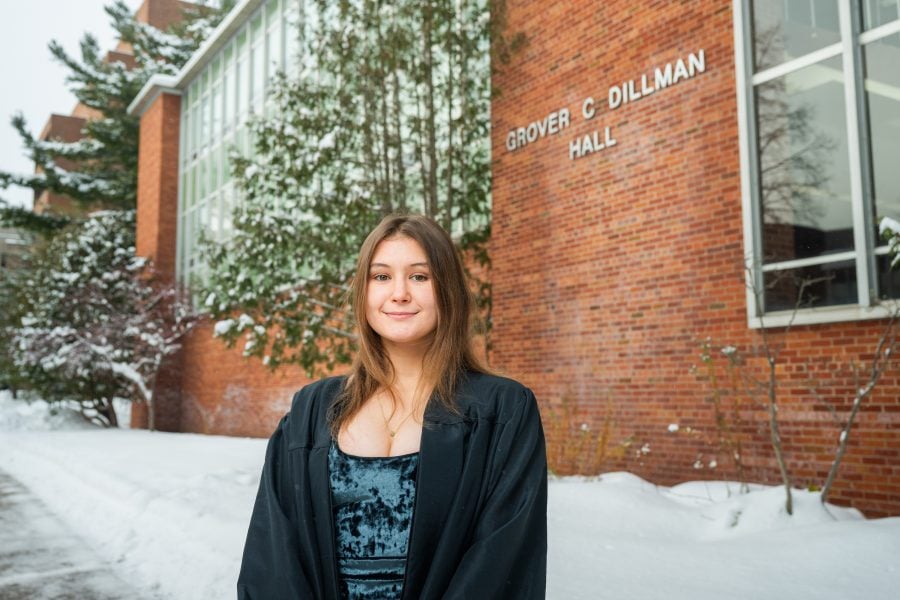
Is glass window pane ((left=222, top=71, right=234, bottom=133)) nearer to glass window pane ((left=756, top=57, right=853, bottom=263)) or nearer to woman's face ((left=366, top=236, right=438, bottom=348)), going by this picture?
glass window pane ((left=756, top=57, right=853, bottom=263))

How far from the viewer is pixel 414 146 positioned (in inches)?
396

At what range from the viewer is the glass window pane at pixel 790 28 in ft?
22.7

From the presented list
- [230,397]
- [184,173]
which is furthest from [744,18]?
[184,173]

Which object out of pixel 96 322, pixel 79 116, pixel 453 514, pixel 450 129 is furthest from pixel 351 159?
pixel 79 116

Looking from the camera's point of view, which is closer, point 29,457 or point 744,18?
point 744,18

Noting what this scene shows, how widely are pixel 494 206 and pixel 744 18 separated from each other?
142 inches

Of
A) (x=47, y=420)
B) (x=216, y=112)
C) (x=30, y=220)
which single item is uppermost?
(x=216, y=112)

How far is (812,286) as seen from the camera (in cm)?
683

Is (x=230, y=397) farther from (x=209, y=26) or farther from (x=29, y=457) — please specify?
(x=209, y=26)

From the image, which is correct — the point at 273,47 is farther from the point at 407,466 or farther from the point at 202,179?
the point at 407,466

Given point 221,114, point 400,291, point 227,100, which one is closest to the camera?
point 400,291

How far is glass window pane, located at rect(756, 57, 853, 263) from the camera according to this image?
22.3 ft

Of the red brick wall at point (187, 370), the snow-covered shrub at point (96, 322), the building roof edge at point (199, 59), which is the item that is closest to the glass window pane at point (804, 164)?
the red brick wall at point (187, 370)

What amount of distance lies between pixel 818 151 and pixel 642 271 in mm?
1933
